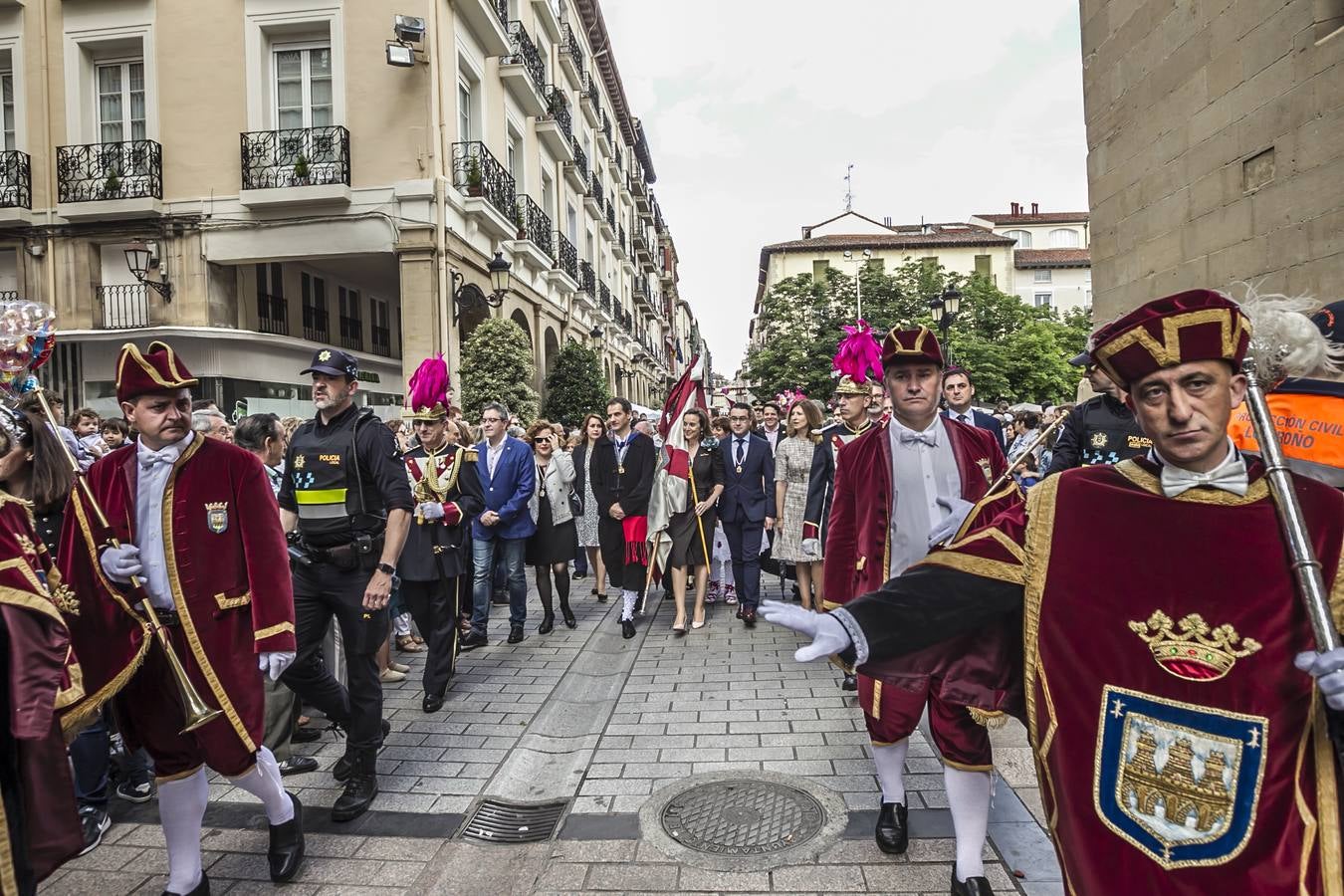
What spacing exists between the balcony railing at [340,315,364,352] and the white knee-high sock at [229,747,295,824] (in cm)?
1764

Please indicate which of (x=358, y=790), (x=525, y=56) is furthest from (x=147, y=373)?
(x=525, y=56)

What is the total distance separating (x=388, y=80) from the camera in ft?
52.2

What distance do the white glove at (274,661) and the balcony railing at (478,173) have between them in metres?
15.0

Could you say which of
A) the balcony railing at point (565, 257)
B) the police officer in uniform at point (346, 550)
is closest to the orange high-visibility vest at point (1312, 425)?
the police officer in uniform at point (346, 550)

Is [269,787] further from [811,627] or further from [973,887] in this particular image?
[973,887]

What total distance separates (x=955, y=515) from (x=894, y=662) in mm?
739

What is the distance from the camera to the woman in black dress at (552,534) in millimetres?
7961

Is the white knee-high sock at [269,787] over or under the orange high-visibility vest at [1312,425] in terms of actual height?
under

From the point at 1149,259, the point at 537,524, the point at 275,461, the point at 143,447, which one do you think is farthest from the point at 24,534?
the point at 1149,259

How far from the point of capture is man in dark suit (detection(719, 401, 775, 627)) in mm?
8062

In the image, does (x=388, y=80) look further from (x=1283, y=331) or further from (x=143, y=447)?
(x=1283, y=331)

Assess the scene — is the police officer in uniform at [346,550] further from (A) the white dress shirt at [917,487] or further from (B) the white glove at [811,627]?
(B) the white glove at [811,627]

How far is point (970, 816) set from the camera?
3.08 metres

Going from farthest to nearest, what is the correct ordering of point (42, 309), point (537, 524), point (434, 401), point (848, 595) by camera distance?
point (537, 524), point (434, 401), point (848, 595), point (42, 309)
